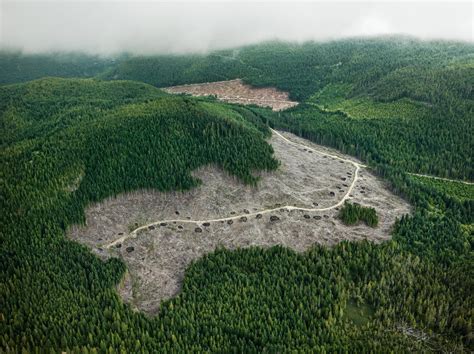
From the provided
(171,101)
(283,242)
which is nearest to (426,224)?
(283,242)

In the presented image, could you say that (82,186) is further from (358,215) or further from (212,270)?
(358,215)

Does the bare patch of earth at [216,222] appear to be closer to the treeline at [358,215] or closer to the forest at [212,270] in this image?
the treeline at [358,215]

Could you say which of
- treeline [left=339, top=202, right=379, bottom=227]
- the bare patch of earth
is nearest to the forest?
the bare patch of earth

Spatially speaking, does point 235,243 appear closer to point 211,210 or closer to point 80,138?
point 211,210

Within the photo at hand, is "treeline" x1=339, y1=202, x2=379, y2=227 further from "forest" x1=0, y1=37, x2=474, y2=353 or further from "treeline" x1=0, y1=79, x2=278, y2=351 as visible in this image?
Answer: "treeline" x1=0, y1=79, x2=278, y2=351

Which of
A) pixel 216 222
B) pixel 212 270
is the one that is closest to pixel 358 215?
pixel 216 222
